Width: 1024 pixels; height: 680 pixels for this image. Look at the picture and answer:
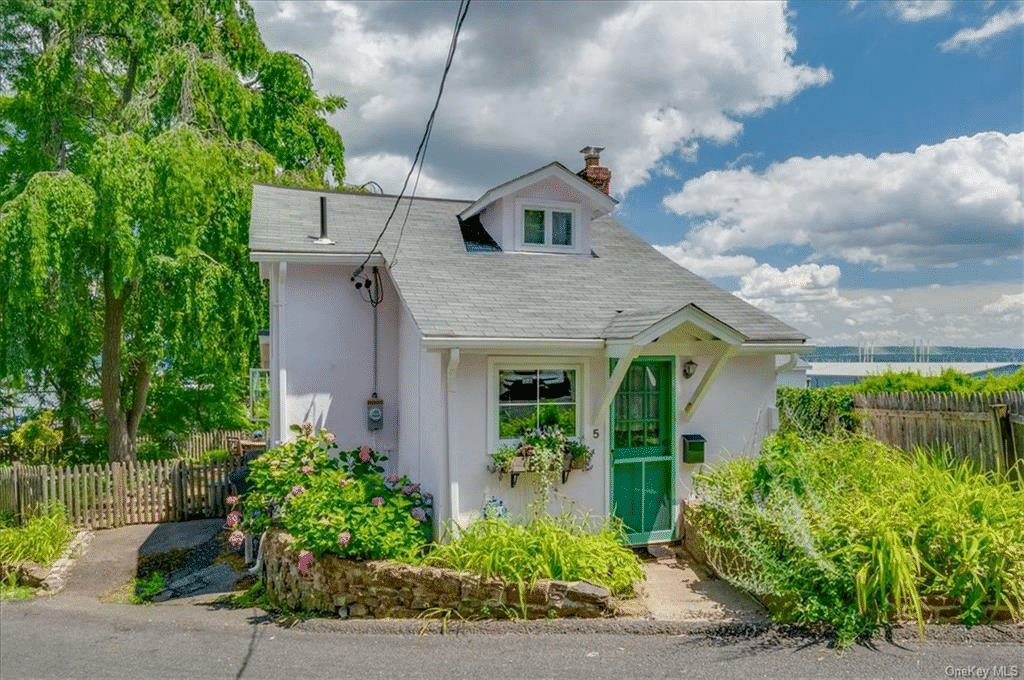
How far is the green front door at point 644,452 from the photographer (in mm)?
7848

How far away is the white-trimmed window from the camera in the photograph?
7.29m

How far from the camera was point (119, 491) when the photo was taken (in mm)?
10695

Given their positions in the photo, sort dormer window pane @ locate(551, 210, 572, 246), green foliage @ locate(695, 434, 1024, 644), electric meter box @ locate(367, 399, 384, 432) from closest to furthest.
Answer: green foliage @ locate(695, 434, 1024, 644) < electric meter box @ locate(367, 399, 384, 432) < dormer window pane @ locate(551, 210, 572, 246)

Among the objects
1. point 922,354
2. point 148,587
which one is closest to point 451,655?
point 148,587

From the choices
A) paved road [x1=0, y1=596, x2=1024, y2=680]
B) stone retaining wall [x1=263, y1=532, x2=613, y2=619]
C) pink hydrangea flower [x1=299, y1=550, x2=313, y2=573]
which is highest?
pink hydrangea flower [x1=299, y1=550, x2=313, y2=573]

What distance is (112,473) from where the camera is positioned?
10672 mm

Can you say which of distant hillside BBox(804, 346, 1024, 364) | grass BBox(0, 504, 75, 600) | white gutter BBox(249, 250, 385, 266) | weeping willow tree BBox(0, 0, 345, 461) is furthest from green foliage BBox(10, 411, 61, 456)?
distant hillside BBox(804, 346, 1024, 364)

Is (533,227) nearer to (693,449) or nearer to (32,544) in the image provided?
(693,449)

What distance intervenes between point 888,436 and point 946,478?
11.9 ft

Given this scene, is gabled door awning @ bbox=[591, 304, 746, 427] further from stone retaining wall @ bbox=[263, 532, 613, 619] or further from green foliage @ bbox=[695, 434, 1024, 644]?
stone retaining wall @ bbox=[263, 532, 613, 619]

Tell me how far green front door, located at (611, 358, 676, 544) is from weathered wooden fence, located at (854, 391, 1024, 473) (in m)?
4.16

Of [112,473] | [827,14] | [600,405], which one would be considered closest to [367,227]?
[600,405]

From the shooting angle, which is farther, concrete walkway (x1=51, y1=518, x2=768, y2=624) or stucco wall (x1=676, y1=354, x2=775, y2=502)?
stucco wall (x1=676, y1=354, x2=775, y2=502)

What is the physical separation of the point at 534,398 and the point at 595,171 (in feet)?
22.1
